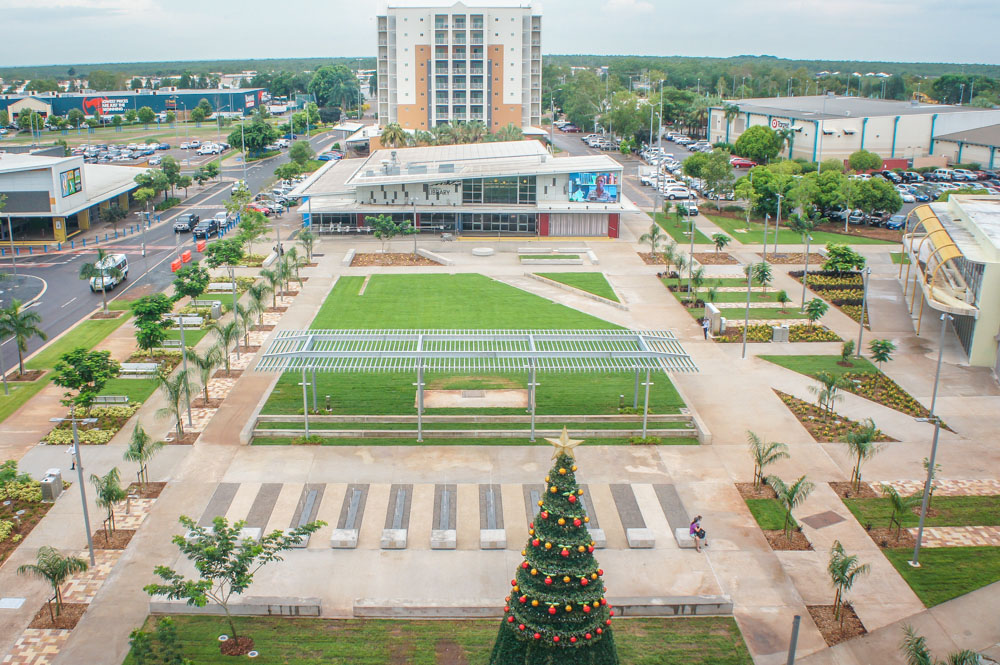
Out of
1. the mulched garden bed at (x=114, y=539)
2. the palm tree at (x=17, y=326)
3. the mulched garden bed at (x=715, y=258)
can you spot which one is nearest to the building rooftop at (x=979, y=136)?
the mulched garden bed at (x=715, y=258)

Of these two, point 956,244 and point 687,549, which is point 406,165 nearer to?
point 956,244

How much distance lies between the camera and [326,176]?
9162 centimetres

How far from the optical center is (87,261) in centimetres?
7012

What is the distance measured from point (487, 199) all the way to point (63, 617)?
59.0 metres

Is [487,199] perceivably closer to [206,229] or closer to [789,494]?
[206,229]

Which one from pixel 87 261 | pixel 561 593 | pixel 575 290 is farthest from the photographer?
pixel 87 261

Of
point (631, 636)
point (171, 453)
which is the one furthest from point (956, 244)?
point (171, 453)

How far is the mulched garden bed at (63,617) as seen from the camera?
25.8 meters

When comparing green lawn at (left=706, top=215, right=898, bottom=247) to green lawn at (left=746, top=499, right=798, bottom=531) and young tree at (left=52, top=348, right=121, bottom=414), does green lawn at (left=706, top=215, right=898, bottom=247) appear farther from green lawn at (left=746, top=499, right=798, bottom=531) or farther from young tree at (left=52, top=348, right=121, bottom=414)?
young tree at (left=52, top=348, right=121, bottom=414)

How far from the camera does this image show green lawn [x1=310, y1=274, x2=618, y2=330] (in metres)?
52.9

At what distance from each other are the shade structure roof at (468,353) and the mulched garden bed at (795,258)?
107 feet

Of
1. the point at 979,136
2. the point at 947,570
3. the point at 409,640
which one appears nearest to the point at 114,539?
the point at 409,640

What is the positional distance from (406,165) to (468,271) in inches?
789

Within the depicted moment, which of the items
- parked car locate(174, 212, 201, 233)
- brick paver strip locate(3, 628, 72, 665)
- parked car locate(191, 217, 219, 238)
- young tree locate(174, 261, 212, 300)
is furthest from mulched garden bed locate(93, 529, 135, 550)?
parked car locate(174, 212, 201, 233)
